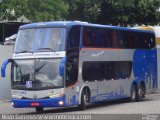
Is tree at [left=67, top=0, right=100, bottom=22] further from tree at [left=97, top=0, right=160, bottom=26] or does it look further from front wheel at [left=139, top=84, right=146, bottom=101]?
front wheel at [left=139, top=84, right=146, bottom=101]

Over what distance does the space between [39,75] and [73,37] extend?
2076mm

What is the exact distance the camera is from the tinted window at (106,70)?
79.5 ft

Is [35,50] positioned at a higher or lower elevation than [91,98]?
higher

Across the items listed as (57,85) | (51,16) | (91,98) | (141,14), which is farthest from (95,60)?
(141,14)

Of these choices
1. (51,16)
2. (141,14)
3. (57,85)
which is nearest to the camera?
(57,85)

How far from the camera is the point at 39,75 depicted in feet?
72.7

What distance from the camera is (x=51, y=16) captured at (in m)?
34.2

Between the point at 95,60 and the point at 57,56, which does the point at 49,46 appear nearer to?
the point at 57,56

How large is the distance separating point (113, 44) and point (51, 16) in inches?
333

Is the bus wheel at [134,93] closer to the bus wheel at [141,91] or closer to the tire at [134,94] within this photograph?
the tire at [134,94]

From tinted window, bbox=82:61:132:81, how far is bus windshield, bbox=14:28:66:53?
6.47 ft

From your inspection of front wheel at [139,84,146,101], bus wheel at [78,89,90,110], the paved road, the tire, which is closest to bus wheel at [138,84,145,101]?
front wheel at [139,84,146,101]

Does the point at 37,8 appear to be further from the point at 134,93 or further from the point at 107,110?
the point at 107,110

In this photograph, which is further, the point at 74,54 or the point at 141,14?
the point at 141,14
